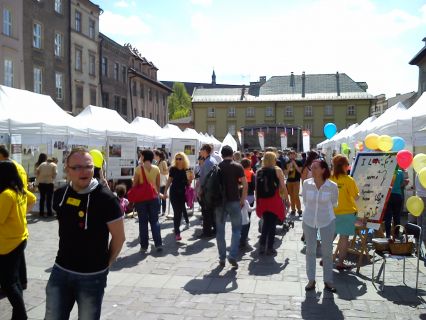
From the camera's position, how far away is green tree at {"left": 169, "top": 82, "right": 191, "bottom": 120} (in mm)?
80125

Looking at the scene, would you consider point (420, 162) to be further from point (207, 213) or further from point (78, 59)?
point (78, 59)

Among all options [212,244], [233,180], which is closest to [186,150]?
[212,244]

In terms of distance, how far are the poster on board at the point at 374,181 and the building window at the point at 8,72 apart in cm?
2191

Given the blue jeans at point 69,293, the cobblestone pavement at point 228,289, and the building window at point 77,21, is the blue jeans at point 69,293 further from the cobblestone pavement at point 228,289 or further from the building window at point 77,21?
the building window at point 77,21

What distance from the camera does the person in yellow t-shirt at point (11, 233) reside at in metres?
4.04

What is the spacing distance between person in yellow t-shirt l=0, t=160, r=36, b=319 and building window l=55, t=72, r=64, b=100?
26.6 metres

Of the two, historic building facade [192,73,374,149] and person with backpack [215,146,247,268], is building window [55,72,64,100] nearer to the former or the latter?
person with backpack [215,146,247,268]

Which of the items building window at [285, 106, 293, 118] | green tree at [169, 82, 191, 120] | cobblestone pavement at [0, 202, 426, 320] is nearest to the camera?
cobblestone pavement at [0, 202, 426, 320]

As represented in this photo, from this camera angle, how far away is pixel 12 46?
954 inches

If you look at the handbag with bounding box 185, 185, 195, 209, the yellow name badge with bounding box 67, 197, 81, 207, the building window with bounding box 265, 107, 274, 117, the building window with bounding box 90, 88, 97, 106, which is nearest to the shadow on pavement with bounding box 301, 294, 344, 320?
the yellow name badge with bounding box 67, 197, 81, 207

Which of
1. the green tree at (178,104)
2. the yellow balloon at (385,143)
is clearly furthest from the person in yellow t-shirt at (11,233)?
the green tree at (178,104)

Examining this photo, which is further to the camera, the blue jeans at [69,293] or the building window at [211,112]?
the building window at [211,112]

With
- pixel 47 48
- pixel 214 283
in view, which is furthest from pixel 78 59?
pixel 214 283

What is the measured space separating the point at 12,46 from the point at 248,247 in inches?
→ 862
